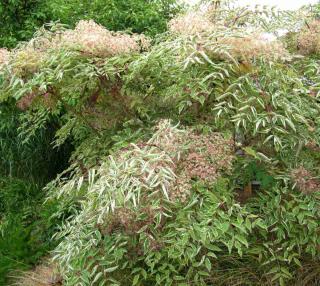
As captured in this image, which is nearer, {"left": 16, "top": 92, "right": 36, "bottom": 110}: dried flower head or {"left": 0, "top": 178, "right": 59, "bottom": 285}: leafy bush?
{"left": 16, "top": 92, "right": 36, "bottom": 110}: dried flower head

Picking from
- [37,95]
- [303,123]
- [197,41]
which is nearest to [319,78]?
[303,123]

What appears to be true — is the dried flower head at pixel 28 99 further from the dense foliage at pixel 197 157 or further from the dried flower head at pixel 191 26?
the dried flower head at pixel 191 26

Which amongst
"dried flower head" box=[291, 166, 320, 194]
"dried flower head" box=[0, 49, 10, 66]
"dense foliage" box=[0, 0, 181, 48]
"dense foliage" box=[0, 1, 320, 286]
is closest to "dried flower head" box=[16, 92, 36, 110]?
"dense foliage" box=[0, 1, 320, 286]

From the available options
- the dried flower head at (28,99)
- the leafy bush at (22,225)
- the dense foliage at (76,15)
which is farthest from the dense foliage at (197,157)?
the dense foliage at (76,15)

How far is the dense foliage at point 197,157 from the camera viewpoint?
9.73 feet

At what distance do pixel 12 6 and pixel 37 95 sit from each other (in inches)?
115

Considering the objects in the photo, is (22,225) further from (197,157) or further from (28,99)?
(197,157)

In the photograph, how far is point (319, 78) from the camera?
348 cm

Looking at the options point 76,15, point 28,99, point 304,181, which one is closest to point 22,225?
point 28,99

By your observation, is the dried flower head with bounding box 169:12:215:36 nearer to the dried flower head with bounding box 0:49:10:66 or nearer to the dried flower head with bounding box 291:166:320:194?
the dried flower head with bounding box 291:166:320:194

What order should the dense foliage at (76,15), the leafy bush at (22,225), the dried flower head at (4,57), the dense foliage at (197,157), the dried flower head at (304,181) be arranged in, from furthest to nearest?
the dense foliage at (76,15), the leafy bush at (22,225), the dried flower head at (4,57), the dried flower head at (304,181), the dense foliage at (197,157)

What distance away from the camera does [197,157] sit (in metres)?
3.03

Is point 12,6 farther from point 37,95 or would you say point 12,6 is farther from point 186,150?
point 186,150

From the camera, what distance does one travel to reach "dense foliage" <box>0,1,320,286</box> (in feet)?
9.73
